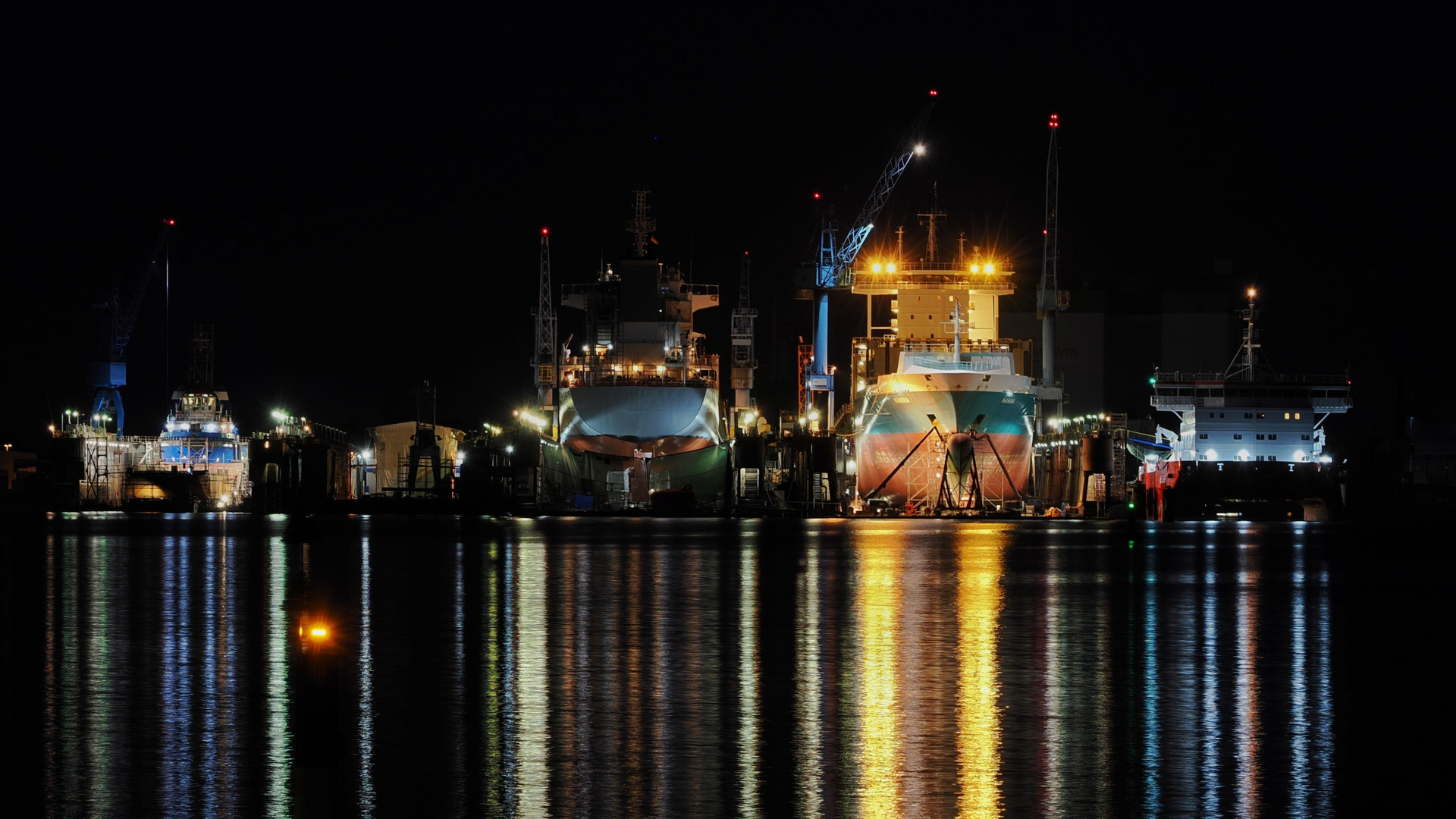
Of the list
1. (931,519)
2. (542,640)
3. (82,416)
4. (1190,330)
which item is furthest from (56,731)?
(1190,330)

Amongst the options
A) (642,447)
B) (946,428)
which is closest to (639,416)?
(642,447)

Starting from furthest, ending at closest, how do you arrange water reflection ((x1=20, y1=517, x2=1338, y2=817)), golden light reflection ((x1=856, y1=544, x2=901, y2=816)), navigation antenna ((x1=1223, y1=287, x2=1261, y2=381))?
navigation antenna ((x1=1223, y1=287, x2=1261, y2=381)) < water reflection ((x1=20, y1=517, x2=1338, y2=817)) < golden light reflection ((x1=856, y1=544, x2=901, y2=816))

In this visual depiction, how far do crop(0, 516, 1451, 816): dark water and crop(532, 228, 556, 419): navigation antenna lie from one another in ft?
239

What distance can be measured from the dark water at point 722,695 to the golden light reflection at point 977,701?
0.19 ft

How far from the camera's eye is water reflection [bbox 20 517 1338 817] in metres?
10.9

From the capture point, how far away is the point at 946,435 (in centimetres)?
8181

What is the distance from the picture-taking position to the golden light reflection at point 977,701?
35.6 ft

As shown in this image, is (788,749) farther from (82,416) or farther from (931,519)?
(82,416)

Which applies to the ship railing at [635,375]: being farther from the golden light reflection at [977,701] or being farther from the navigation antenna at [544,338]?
the golden light reflection at [977,701]

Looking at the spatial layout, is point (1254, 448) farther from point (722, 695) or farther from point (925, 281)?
point (722, 695)

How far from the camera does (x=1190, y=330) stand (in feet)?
444

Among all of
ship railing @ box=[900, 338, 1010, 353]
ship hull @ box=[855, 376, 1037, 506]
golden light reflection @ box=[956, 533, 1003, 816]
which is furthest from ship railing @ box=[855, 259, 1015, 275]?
golden light reflection @ box=[956, 533, 1003, 816]

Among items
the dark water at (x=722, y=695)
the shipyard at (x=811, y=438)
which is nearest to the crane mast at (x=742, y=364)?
the shipyard at (x=811, y=438)

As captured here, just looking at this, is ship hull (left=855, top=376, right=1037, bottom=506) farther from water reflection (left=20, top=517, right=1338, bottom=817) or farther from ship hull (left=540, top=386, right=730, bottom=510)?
water reflection (left=20, top=517, right=1338, bottom=817)
